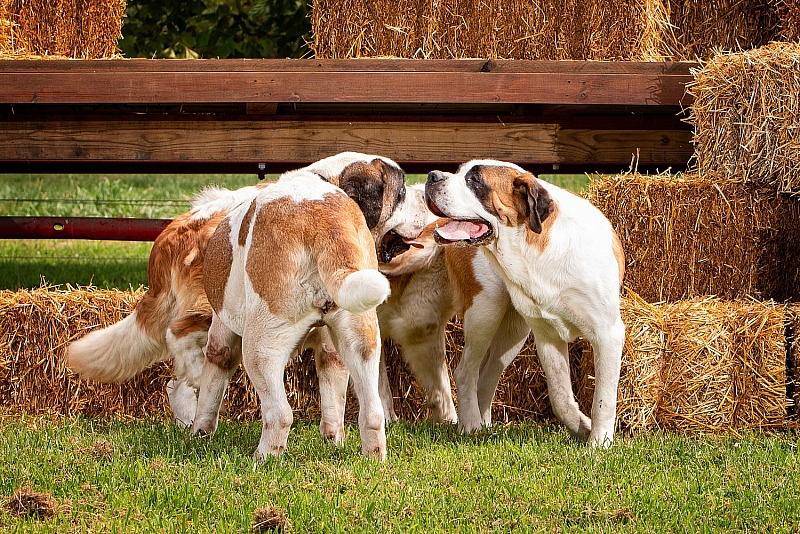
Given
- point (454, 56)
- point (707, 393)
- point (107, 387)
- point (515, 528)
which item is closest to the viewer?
point (515, 528)

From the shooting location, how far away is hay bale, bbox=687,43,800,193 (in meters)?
5.90

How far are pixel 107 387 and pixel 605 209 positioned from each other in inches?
122

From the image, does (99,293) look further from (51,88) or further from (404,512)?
(404,512)

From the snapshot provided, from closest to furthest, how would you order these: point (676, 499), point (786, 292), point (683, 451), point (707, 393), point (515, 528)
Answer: point (515, 528) < point (676, 499) < point (683, 451) < point (707, 393) < point (786, 292)

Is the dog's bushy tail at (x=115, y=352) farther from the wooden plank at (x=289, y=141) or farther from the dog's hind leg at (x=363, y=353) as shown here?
the wooden plank at (x=289, y=141)

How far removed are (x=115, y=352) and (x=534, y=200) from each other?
238 cm

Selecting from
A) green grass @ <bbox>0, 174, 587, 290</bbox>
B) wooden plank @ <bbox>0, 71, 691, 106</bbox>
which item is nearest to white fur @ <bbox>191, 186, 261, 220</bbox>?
wooden plank @ <bbox>0, 71, 691, 106</bbox>

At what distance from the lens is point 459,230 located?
15.9ft

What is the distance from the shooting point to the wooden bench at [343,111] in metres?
6.57

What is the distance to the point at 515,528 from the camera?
358 centimetres

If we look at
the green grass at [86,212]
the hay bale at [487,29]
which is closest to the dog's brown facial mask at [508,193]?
the hay bale at [487,29]

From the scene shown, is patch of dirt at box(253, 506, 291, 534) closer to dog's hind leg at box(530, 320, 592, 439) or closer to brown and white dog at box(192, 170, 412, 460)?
brown and white dog at box(192, 170, 412, 460)

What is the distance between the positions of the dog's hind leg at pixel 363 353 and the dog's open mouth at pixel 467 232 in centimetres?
69

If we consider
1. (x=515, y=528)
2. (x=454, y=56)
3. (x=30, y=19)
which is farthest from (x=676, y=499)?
(x=30, y=19)
